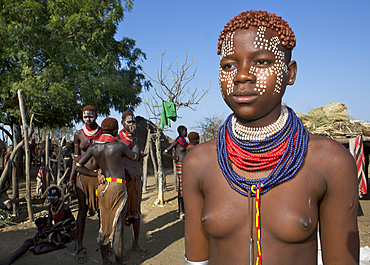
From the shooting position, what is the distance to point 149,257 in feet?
15.0

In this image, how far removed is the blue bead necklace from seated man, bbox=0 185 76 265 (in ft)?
13.3

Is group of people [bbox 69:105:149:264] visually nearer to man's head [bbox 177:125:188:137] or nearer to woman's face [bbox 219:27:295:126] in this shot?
woman's face [bbox 219:27:295:126]

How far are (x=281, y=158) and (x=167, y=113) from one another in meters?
6.78

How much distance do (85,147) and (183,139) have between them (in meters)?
3.11

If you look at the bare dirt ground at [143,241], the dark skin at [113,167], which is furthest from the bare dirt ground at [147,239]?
the dark skin at [113,167]

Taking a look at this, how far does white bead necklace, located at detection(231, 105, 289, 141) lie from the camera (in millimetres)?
1253

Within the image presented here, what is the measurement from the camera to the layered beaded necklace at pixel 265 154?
119 cm

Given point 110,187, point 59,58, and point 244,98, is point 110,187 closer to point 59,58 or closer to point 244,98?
point 244,98

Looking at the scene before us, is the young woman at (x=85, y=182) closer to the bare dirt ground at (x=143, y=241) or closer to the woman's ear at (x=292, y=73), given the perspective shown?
the bare dirt ground at (x=143, y=241)

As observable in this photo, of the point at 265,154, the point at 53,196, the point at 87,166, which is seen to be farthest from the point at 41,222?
the point at 265,154

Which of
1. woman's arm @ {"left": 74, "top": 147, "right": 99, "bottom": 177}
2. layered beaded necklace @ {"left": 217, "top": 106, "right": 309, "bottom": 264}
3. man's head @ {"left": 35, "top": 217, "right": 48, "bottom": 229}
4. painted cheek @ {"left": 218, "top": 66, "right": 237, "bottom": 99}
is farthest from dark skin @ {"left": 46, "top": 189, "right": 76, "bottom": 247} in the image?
painted cheek @ {"left": 218, "top": 66, "right": 237, "bottom": 99}

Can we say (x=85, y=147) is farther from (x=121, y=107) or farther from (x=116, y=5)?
(x=116, y=5)

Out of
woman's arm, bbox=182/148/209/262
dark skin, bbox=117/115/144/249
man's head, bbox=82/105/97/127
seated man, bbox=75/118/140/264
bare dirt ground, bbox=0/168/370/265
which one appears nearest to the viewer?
woman's arm, bbox=182/148/209/262

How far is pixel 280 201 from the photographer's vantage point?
A: 1172mm
